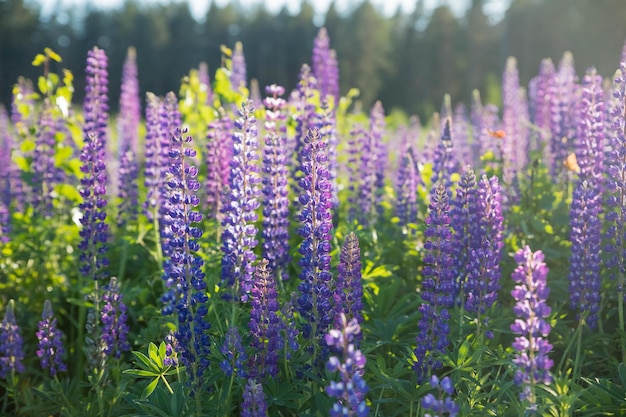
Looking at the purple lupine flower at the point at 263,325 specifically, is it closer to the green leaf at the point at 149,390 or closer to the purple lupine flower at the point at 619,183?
the green leaf at the point at 149,390

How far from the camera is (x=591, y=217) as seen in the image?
3.49m

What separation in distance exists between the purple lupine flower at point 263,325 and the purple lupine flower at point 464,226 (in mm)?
1052

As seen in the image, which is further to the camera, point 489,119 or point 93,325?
point 489,119

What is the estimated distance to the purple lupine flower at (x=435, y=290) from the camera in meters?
3.04

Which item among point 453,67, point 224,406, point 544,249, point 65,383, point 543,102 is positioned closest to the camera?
point 224,406

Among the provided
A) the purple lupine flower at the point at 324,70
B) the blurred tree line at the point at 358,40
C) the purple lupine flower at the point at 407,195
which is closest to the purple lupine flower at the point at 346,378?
the purple lupine flower at the point at 407,195

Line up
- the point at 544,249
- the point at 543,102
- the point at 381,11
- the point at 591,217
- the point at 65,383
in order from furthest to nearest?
the point at 381,11 → the point at 543,102 → the point at 544,249 → the point at 65,383 → the point at 591,217

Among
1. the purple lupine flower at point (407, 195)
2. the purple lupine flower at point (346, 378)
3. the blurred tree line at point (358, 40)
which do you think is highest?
the blurred tree line at point (358, 40)

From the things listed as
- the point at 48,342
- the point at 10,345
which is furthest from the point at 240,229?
the point at 10,345

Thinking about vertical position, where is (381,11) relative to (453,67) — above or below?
above

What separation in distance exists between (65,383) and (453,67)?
5783 cm

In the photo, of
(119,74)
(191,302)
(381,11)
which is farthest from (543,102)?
(119,74)

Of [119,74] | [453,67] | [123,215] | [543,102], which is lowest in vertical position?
[123,215]

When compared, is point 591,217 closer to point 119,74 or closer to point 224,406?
point 224,406
